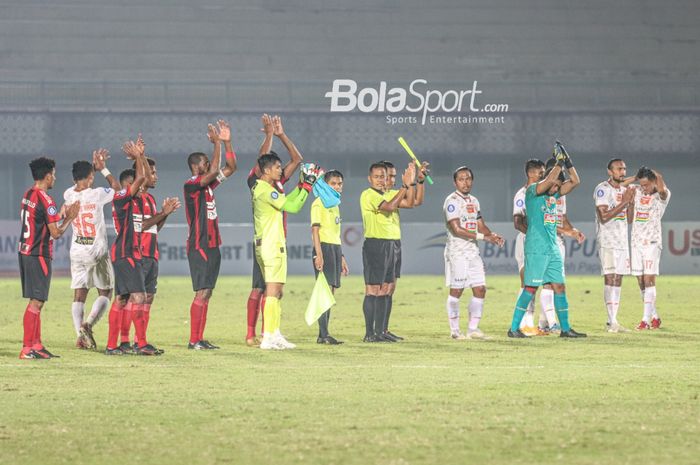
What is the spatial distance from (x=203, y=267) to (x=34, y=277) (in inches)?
68.2

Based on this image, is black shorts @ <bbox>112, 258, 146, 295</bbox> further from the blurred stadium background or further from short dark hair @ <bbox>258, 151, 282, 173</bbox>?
the blurred stadium background

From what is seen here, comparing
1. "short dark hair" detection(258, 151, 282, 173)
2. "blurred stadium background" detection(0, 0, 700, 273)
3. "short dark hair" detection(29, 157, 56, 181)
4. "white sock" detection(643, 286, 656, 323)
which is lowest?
"white sock" detection(643, 286, 656, 323)

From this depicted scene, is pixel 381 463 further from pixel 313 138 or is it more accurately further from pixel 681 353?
pixel 313 138

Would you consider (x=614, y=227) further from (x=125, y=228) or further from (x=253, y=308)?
(x=125, y=228)

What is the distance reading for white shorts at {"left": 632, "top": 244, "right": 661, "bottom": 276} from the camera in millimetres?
15078

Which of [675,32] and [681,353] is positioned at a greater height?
[675,32]

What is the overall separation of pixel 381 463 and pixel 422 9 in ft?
118

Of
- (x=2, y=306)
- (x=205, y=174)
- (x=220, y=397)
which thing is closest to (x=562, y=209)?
(x=205, y=174)

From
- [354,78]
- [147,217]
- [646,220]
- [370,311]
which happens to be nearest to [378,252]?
[370,311]

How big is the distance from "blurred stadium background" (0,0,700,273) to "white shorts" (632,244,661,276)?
19557 millimetres

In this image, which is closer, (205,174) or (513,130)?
(205,174)

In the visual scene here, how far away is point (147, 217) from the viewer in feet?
39.1

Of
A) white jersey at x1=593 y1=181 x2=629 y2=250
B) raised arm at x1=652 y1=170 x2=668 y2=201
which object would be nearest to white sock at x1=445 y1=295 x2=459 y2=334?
white jersey at x1=593 y1=181 x2=629 y2=250

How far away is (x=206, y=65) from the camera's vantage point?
130 feet
